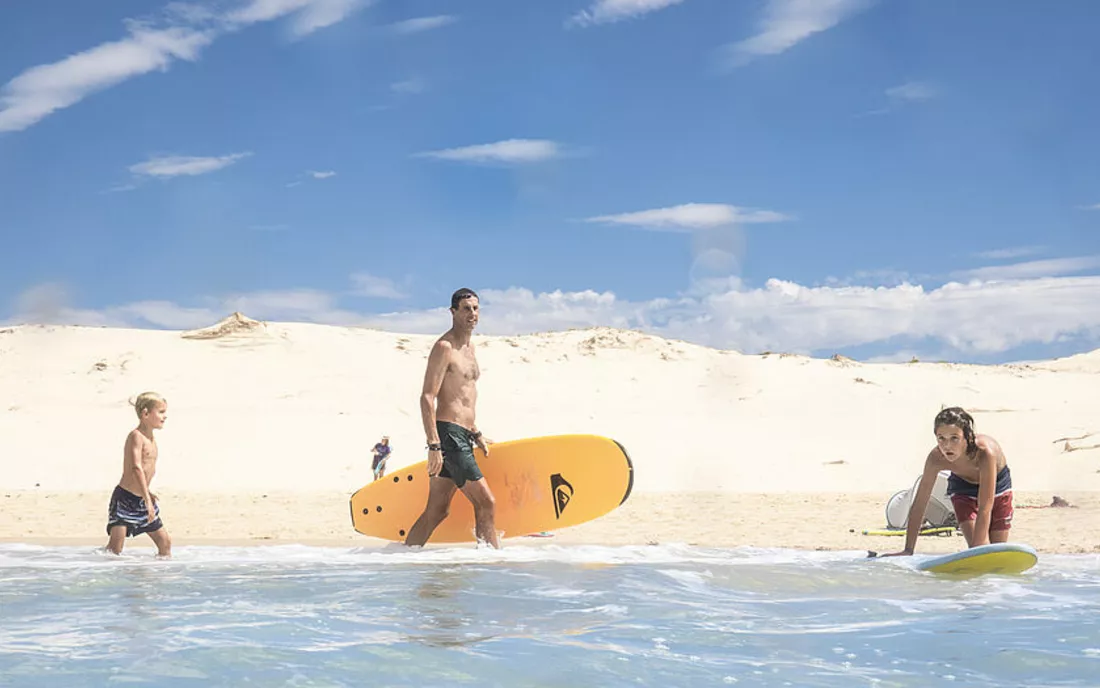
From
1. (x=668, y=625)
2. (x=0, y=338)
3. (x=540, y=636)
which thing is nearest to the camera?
(x=540, y=636)

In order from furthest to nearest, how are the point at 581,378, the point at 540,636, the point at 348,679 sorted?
1. the point at 581,378
2. the point at 540,636
3. the point at 348,679

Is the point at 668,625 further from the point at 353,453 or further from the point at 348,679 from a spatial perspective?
the point at 353,453

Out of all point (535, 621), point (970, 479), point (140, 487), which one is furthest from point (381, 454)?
point (535, 621)

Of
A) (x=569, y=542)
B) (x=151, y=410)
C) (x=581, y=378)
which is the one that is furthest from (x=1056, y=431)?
(x=151, y=410)

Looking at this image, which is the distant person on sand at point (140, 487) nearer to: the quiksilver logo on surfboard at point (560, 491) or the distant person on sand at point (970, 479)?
the quiksilver logo on surfboard at point (560, 491)

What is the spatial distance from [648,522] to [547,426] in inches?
466

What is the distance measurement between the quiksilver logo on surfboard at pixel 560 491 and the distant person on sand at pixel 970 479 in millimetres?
2315

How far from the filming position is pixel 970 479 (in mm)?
6254

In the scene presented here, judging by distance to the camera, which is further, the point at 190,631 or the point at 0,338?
the point at 0,338

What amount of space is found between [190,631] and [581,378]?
22.8 meters

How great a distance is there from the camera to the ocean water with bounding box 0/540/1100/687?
411 cm

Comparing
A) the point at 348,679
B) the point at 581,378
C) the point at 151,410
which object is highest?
the point at 581,378

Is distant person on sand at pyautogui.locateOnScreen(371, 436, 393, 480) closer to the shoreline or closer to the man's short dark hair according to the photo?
the shoreline

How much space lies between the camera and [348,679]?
400 centimetres
